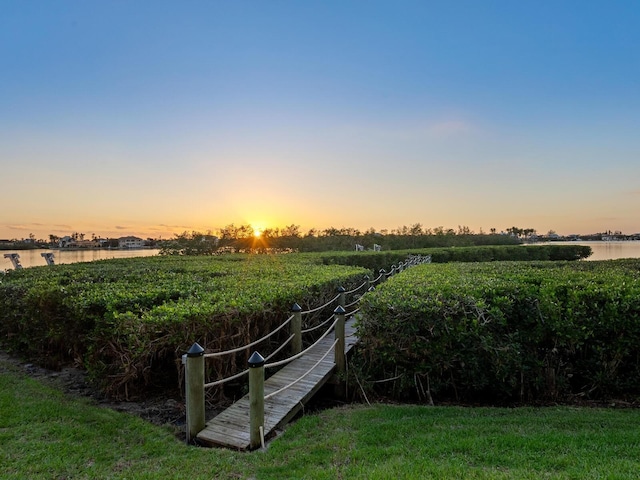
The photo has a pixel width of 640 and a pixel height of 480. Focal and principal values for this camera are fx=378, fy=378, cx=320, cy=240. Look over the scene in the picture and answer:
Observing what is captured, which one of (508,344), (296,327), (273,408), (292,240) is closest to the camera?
(273,408)

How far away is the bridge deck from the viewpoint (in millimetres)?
3525

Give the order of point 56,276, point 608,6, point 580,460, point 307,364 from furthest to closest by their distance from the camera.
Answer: point 608,6 → point 56,276 → point 307,364 → point 580,460

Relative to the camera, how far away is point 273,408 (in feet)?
13.6

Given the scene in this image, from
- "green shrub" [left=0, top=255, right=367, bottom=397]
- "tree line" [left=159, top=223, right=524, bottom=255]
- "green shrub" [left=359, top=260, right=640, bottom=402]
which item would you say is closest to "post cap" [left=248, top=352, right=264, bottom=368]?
"green shrub" [left=0, top=255, right=367, bottom=397]

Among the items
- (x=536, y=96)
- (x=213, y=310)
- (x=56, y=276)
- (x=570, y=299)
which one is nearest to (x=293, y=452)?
(x=213, y=310)

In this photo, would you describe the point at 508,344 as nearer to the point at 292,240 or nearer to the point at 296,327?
the point at 296,327

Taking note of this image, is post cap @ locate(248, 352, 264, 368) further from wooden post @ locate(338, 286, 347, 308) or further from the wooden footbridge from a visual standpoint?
wooden post @ locate(338, 286, 347, 308)

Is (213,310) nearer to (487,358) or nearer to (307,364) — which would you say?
(307,364)

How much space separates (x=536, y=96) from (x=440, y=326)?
1082 centimetres

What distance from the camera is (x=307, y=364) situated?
5.54 metres

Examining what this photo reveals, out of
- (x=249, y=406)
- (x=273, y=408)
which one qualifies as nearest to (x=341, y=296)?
(x=273, y=408)

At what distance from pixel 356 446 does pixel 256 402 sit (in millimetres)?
988

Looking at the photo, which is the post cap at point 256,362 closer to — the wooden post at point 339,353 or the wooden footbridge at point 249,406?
the wooden footbridge at point 249,406

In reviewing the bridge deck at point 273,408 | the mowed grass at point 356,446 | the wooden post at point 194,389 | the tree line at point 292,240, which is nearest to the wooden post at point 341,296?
the bridge deck at point 273,408
